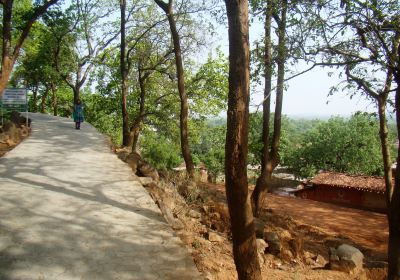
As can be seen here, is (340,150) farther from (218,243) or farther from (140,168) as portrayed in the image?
(218,243)

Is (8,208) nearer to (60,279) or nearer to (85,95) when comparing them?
(60,279)

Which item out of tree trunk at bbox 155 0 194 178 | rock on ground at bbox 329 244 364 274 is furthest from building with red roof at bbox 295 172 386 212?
rock on ground at bbox 329 244 364 274

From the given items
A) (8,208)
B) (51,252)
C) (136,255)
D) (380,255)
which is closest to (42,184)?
(8,208)

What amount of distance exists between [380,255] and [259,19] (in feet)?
26.2

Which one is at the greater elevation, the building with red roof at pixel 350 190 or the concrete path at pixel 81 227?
the concrete path at pixel 81 227

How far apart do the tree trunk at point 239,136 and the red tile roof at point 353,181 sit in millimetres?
21162

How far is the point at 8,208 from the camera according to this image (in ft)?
17.8

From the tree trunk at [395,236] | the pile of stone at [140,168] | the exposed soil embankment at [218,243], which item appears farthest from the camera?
the pile of stone at [140,168]

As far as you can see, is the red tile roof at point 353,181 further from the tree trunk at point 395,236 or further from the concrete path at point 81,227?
the concrete path at point 81,227

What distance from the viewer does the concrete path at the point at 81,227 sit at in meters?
3.96

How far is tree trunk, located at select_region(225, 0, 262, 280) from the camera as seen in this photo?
13.2 ft

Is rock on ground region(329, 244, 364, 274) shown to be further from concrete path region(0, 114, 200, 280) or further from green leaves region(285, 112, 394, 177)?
green leaves region(285, 112, 394, 177)

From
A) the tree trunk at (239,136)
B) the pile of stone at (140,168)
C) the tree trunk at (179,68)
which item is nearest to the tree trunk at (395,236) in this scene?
the tree trunk at (239,136)

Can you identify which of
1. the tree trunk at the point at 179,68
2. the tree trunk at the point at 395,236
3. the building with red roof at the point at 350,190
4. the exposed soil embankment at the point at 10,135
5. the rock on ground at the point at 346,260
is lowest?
the building with red roof at the point at 350,190
